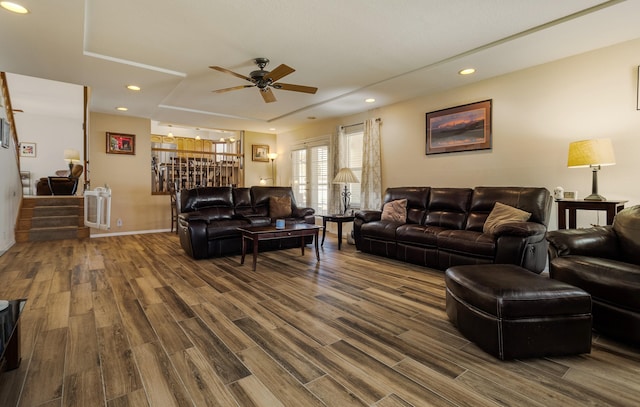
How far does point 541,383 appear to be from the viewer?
62.6 inches

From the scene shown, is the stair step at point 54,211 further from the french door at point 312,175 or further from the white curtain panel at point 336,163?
the white curtain panel at point 336,163

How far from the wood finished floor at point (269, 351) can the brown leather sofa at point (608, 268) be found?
0.17 m

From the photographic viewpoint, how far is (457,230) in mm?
3818

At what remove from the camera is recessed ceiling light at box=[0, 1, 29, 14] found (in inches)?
98.5

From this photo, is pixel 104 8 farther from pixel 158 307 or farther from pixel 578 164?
pixel 578 164

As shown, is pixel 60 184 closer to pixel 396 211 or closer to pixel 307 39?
pixel 307 39

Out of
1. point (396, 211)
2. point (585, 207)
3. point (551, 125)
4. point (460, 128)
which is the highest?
Result: point (460, 128)

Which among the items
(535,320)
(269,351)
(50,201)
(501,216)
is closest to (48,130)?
(50,201)

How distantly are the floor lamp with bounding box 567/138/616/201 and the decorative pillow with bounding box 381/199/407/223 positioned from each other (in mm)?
2058

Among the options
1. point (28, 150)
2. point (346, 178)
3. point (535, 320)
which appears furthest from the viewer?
Result: point (28, 150)

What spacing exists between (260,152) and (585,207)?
23.2ft

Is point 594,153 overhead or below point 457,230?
overhead

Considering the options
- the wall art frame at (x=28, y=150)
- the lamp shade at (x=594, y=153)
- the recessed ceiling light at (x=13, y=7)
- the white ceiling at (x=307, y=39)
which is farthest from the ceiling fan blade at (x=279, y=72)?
the wall art frame at (x=28, y=150)

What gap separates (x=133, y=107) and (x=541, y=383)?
691 centimetres
